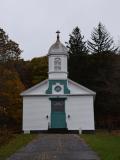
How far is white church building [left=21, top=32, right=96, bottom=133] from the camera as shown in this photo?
44.2 m

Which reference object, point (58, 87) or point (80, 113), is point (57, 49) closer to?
point (58, 87)

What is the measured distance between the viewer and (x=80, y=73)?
205 feet

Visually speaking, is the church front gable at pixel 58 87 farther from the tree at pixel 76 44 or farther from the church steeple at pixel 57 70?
the tree at pixel 76 44

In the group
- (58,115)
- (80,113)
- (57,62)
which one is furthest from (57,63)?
(80,113)

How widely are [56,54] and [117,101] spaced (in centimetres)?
1436

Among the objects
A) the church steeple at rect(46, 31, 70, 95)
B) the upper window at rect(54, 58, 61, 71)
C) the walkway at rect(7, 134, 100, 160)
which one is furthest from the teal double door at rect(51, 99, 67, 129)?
the walkway at rect(7, 134, 100, 160)

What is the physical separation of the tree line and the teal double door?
501cm

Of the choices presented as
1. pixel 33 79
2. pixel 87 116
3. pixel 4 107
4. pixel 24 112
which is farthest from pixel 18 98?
pixel 33 79

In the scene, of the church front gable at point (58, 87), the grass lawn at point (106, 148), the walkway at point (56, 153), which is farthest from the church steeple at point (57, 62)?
the walkway at point (56, 153)

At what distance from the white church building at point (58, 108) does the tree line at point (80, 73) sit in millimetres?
2874

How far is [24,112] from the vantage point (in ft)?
145

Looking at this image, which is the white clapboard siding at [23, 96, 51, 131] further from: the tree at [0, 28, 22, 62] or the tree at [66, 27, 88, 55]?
the tree at [66, 27, 88, 55]

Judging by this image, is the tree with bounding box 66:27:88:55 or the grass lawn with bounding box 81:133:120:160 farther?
the tree with bounding box 66:27:88:55

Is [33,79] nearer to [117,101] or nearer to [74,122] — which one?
[117,101]
